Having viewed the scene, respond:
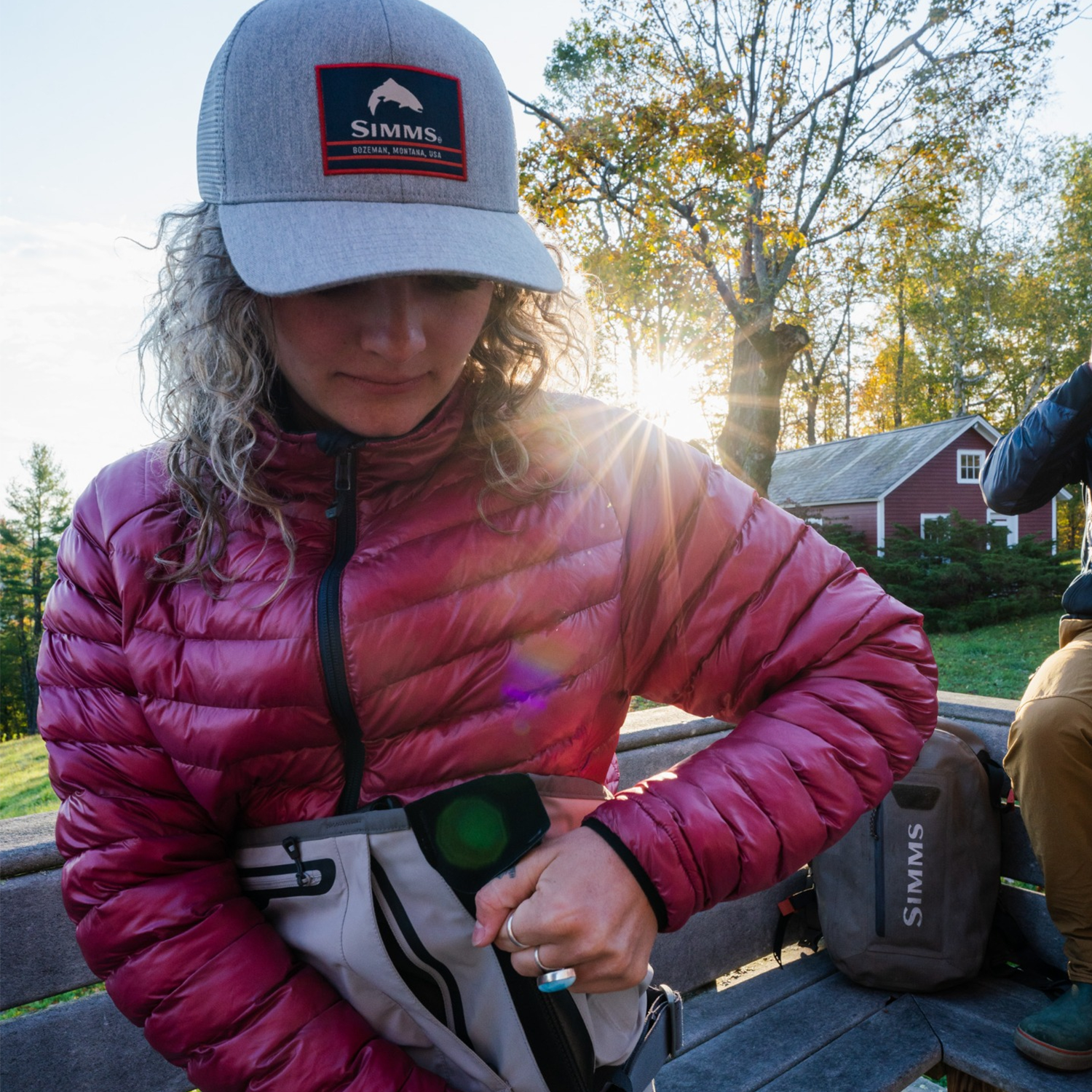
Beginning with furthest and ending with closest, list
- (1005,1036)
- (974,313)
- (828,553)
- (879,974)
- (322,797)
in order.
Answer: (974,313) < (879,974) < (1005,1036) < (828,553) < (322,797)

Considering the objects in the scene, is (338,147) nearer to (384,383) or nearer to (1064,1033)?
(384,383)

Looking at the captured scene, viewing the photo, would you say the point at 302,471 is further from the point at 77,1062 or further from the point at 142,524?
the point at 77,1062

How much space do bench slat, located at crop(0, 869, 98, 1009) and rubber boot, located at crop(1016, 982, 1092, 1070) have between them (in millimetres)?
2534

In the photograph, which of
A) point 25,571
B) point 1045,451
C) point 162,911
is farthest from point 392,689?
point 25,571

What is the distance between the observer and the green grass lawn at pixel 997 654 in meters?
9.40

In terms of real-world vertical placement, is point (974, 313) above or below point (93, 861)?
above

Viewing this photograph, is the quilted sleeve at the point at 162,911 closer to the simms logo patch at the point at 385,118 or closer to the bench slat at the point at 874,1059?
the simms logo patch at the point at 385,118

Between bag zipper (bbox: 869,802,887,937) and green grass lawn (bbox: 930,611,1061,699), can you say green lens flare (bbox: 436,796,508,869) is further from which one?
green grass lawn (bbox: 930,611,1061,699)

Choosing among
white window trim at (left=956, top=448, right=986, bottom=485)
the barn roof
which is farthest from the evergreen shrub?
white window trim at (left=956, top=448, right=986, bottom=485)

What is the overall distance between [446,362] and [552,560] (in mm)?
308

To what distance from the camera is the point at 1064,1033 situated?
2.29 meters

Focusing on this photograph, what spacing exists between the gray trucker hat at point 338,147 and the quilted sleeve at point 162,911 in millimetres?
540

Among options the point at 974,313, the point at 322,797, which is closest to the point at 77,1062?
the point at 322,797

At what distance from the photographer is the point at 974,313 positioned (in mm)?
31344
